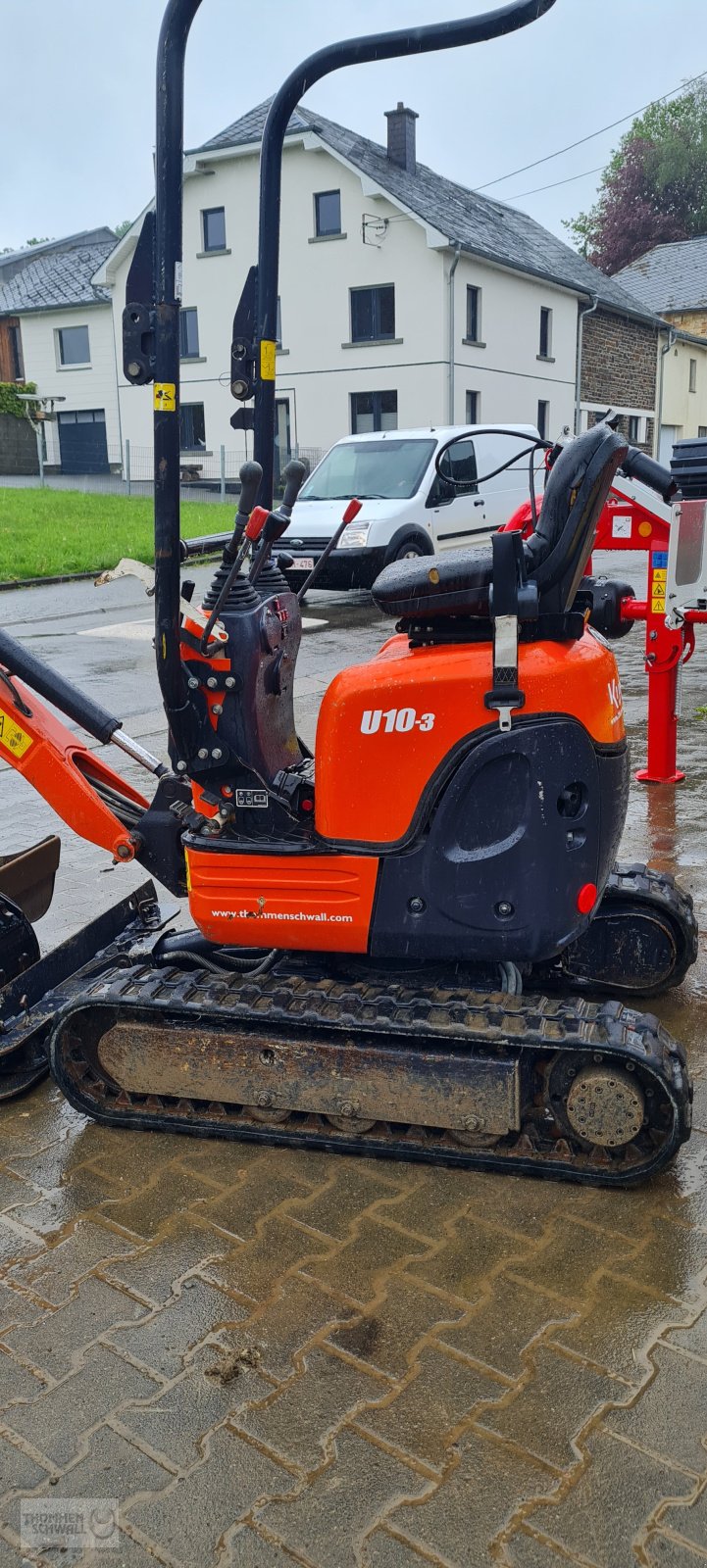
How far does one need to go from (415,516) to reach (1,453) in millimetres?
24713

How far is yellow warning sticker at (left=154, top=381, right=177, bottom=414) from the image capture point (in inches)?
124

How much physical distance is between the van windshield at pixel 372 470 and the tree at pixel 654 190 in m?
47.7

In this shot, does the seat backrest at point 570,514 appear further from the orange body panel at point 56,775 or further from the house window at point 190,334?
the house window at point 190,334

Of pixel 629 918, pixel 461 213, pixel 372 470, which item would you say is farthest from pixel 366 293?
pixel 629 918

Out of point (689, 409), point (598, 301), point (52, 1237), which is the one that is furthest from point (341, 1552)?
point (689, 409)

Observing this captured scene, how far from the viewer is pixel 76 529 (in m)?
22.0

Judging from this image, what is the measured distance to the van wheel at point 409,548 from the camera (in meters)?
14.1

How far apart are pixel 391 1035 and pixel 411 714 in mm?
880

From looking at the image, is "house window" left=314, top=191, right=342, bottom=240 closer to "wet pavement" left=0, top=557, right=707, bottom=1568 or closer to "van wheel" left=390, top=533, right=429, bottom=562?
"van wheel" left=390, top=533, right=429, bottom=562

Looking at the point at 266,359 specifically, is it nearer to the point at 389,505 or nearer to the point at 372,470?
the point at 389,505

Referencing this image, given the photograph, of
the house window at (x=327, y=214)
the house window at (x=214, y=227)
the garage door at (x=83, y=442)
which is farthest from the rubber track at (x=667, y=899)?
the garage door at (x=83, y=442)

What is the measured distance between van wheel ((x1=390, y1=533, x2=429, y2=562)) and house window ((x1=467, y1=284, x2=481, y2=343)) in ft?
55.1

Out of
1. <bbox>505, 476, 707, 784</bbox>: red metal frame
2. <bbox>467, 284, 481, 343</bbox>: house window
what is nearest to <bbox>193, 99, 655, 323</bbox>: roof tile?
<bbox>467, 284, 481, 343</bbox>: house window

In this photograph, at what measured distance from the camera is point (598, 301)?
111 feet
